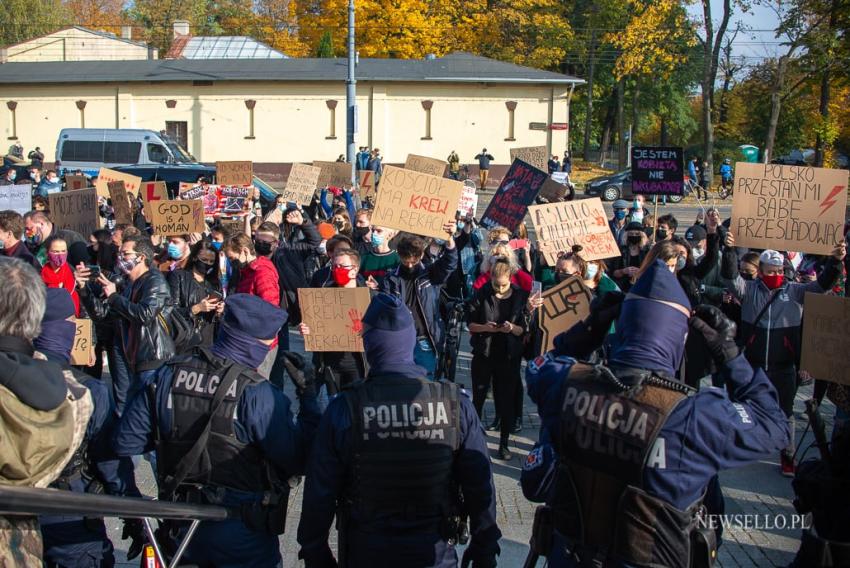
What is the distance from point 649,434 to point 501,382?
4489 mm

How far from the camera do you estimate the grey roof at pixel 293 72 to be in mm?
39594

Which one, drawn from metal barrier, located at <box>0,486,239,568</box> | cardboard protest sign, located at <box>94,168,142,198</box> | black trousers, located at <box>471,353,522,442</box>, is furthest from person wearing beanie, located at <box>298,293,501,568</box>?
cardboard protest sign, located at <box>94,168,142,198</box>

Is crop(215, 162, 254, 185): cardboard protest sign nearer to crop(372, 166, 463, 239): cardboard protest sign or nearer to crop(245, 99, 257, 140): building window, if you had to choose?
crop(372, 166, 463, 239): cardboard protest sign

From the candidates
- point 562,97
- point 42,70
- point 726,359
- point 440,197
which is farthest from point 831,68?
point 42,70

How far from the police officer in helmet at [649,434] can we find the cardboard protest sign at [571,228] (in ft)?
18.7

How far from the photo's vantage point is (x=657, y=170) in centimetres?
1126

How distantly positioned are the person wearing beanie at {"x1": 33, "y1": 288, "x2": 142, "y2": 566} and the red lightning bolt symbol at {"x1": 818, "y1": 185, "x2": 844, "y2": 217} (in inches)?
243

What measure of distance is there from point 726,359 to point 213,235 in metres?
7.80

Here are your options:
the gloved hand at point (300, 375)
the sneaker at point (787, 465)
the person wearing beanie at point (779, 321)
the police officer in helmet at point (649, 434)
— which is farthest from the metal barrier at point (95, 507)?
the sneaker at point (787, 465)

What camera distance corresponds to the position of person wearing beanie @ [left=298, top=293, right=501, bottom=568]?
3.47m

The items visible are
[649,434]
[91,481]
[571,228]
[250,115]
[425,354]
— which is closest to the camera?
[649,434]

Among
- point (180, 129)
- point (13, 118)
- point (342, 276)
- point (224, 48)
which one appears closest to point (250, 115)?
point (180, 129)

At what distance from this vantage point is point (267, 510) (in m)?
3.67

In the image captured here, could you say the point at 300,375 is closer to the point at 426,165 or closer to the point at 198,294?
the point at 198,294
